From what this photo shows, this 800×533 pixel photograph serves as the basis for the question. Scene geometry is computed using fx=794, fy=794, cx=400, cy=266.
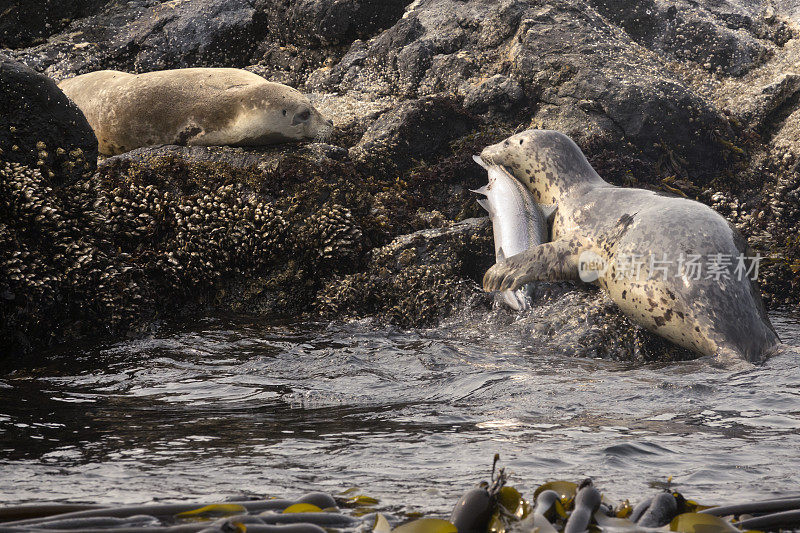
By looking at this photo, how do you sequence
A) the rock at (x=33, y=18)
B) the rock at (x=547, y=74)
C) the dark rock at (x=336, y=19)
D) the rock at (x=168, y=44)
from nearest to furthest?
the rock at (x=547, y=74) → the dark rock at (x=336, y=19) → the rock at (x=168, y=44) → the rock at (x=33, y=18)

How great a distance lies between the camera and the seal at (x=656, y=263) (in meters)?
5.51

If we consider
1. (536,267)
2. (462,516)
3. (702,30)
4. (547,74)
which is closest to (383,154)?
(547,74)

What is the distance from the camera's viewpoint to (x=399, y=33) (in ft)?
32.2

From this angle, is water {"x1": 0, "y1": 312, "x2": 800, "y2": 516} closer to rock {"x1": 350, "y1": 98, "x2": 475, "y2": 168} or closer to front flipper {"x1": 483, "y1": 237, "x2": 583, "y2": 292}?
front flipper {"x1": 483, "y1": 237, "x2": 583, "y2": 292}

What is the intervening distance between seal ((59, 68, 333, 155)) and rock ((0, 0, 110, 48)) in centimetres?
429

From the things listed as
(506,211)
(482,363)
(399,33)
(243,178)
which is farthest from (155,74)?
(482,363)

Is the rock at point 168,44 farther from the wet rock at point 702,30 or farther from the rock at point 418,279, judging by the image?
the rock at point 418,279

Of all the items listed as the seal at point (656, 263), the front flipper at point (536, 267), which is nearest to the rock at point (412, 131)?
the seal at point (656, 263)

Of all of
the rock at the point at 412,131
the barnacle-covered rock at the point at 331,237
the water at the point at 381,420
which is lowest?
the water at the point at 381,420

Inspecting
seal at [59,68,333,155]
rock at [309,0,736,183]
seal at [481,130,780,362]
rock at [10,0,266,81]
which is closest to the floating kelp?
seal at [481,130,780,362]

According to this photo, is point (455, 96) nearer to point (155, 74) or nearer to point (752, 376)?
point (155, 74)

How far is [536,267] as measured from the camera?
6379 millimetres

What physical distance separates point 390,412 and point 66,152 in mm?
4112

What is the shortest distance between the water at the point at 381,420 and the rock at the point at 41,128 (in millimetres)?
1772
